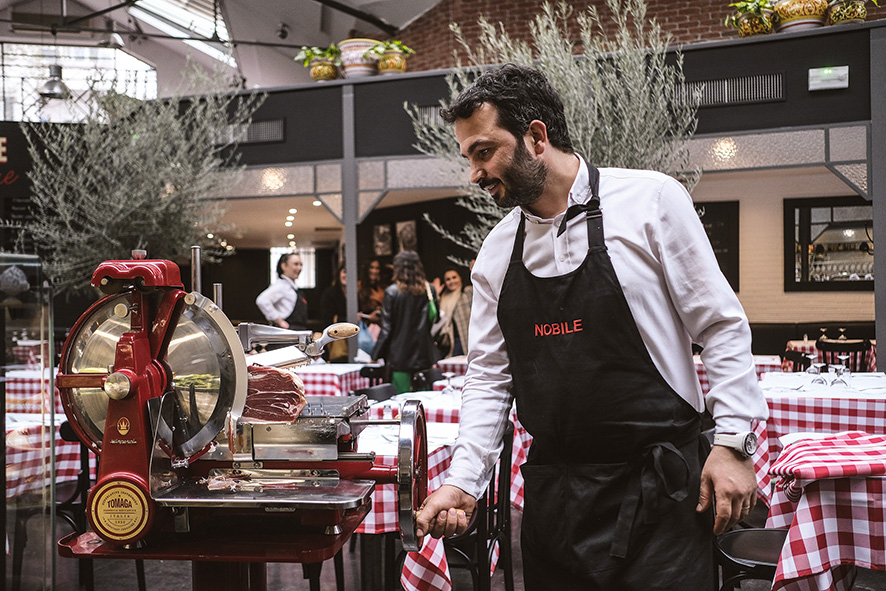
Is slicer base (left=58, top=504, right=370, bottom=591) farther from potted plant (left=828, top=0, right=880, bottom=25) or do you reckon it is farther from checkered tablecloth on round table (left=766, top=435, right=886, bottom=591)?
potted plant (left=828, top=0, right=880, bottom=25)

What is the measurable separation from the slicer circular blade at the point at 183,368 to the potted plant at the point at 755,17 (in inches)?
263

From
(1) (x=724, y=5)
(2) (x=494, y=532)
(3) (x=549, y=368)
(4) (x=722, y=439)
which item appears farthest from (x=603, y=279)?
(1) (x=724, y=5)

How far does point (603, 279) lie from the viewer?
1569 millimetres

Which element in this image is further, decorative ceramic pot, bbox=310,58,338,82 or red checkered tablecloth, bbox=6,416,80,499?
decorative ceramic pot, bbox=310,58,338,82

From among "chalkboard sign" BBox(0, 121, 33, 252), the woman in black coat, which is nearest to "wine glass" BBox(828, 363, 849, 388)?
the woman in black coat

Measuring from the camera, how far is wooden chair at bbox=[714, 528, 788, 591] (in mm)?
2469

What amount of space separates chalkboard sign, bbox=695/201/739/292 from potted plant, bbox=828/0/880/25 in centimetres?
340

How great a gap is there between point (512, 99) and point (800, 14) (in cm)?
631

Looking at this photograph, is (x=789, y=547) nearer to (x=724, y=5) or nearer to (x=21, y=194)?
(x=724, y=5)

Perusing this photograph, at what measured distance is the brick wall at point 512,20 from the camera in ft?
29.5

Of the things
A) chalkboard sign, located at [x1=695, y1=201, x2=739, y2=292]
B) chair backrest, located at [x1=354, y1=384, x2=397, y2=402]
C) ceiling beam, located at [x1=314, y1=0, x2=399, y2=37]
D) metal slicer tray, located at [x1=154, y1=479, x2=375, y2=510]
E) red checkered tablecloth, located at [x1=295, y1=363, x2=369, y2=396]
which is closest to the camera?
metal slicer tray, located at [x1=154, y1=479, x2=375, y2=510]

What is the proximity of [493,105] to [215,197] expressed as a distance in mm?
7342

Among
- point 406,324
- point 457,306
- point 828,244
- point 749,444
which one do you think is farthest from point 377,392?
point 828,244

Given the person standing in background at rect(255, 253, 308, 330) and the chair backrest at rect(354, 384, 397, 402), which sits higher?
the person standing in background at rect(255, 253, 308, 330)
